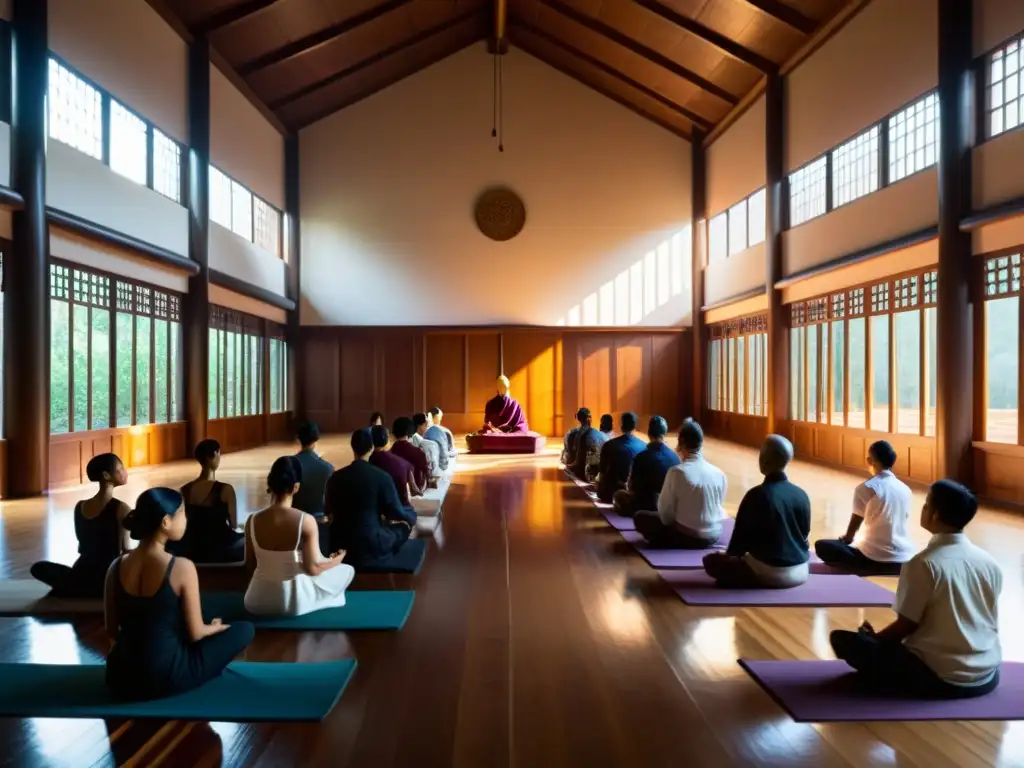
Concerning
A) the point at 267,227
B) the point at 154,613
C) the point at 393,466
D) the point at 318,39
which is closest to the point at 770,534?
the point at 393,466

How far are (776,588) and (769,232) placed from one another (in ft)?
28.3

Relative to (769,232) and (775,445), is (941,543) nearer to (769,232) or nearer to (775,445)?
(775,445)

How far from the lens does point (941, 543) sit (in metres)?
2.56

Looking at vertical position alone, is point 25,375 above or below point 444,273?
below

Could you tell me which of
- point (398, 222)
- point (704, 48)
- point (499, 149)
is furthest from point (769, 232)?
point (398, 222)

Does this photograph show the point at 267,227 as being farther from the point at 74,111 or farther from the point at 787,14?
the point at 787,14

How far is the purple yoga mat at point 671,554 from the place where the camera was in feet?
15.3

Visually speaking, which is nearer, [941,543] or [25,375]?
[941,543]

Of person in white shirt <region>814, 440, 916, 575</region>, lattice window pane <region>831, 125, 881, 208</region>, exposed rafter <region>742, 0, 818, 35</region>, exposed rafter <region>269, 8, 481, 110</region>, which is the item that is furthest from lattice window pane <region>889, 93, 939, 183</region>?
exposed rafter <region>269, 8, 481, 110</region>

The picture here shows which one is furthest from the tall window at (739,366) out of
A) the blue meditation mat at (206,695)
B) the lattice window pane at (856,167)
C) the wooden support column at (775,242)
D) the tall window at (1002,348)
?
the blue meditation mat at (206,695)

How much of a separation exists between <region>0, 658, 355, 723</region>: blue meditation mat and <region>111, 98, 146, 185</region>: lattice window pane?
24.4ft

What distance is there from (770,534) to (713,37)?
31.2 feet

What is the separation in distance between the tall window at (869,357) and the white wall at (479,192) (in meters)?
4.54

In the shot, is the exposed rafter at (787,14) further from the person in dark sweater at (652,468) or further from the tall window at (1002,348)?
the person in dark sweater at (652,468)
